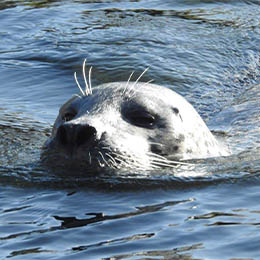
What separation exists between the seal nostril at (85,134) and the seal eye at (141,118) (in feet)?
2.05

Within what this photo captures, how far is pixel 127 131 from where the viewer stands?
21.2 feet

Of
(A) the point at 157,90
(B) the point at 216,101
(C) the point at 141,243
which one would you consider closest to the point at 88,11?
(B) the point at 216,101

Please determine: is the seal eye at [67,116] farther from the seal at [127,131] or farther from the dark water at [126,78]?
the dark water at [126,78]

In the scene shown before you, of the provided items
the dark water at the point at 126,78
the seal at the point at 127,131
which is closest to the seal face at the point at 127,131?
the seal at the point at 127,131

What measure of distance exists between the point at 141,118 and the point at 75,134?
2.86 ft

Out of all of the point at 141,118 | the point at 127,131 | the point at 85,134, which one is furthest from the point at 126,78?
the point at 85,134

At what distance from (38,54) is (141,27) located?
72.2 inches

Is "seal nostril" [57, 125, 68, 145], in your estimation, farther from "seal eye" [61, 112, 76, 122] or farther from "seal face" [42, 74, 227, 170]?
"seal eye" [61, 112, 76, 122]

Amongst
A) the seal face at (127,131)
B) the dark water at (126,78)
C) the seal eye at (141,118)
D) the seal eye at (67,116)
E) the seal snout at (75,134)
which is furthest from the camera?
the seal eye at (67,116)

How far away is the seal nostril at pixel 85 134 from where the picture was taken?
235 inches

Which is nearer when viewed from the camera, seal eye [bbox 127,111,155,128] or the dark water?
the dark water

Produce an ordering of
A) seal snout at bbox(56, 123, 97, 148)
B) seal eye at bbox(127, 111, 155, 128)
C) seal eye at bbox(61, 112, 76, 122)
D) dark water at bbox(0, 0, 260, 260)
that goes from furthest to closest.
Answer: seal eye at bbox(61, 112, 76, 122)
seal eye at bbox(127, 111, 155, 128)
seal snout at bbox(56, 123, 97, 148)
dark water at bbox(0, 0, 260, 260)

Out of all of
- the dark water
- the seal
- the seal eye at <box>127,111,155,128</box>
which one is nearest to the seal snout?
the seal

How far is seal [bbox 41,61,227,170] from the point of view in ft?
19.9
